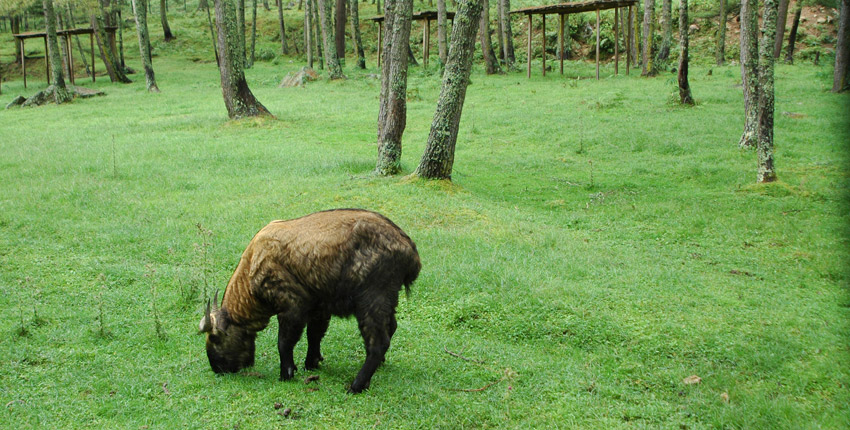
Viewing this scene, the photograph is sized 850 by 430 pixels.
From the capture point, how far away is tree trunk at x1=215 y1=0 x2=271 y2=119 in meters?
17.0

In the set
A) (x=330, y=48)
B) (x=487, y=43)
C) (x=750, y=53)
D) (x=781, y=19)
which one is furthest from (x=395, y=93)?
(x=781, y=19)

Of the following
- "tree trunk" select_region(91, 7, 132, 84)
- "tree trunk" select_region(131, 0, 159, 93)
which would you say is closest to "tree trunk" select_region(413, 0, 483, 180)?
"tree trunk" select_region(131, 0, 159, 93)

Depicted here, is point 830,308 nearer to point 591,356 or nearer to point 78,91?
point 591,356

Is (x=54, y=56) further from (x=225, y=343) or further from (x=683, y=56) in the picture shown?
(x=225, y=343)

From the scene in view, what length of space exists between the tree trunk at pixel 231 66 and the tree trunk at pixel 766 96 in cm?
1240

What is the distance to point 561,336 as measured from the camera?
6184mm

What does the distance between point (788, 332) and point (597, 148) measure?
28.6 ft

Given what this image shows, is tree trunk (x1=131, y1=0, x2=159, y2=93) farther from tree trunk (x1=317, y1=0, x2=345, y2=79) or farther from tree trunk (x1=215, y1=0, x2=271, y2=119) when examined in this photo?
tree trunk (x1=215, y1=0, x2=271, y2=119)

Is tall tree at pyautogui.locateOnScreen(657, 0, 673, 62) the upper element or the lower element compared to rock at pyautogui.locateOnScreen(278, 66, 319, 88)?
upper

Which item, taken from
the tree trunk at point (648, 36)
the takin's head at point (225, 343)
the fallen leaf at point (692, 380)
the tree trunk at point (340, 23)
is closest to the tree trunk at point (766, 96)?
the fallen leaf at point (692, 380)

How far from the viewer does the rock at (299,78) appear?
26.5 metres

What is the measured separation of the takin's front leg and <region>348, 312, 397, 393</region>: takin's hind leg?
526 millimetres

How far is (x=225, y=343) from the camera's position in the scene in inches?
210

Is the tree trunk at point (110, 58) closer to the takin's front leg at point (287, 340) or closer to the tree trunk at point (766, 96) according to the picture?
the tree trunk at point (766, 96)
